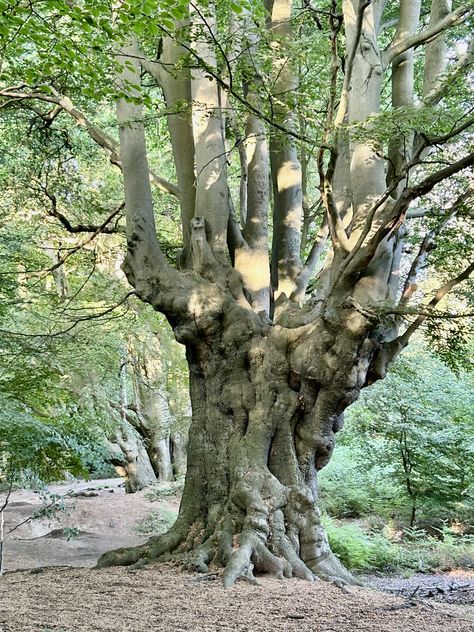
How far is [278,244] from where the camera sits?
773 centimetres

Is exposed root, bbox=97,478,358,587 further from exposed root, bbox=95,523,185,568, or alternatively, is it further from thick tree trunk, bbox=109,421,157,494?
thick tree trunk, bbox=109,421,157,494

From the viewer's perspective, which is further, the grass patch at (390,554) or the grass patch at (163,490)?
the grass patch at (163,490)

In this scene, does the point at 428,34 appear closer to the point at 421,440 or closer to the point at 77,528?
the point at 421,440

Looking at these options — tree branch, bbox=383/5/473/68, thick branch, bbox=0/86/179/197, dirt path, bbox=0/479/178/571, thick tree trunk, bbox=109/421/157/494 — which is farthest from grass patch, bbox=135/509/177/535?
tree branch, bbox=383/5/473/68

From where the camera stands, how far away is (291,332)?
619cm

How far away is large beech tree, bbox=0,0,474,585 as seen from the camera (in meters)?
5.12

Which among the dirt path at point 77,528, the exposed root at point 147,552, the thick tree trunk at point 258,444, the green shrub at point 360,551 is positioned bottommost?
the dirt path at point 77,528

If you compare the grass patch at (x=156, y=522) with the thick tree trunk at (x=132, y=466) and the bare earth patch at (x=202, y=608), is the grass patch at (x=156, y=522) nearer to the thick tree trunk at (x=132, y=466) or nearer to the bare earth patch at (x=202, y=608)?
Answer: the thick tree trunk at (x=132, y=466)

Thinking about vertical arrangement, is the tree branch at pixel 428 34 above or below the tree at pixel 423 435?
above

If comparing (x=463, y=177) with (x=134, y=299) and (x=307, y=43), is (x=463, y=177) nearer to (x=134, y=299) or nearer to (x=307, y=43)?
(x=307, y=43)

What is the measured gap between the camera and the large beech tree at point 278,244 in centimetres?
512

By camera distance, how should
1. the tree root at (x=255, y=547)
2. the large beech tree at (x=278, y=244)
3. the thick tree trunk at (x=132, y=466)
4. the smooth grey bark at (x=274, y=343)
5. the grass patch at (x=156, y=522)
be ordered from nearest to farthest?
the tree root at (x=255, y=547) < the large beech tree at (x=278, y=244) < the smooth grey bark at (x=274, y=343) < the grass patch at (x=156, y=522) < the thick tree trunk at (x=132, y=466)

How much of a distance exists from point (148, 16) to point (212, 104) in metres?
2.04

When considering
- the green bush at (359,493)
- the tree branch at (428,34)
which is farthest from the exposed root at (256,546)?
the green bush at (359,493)
